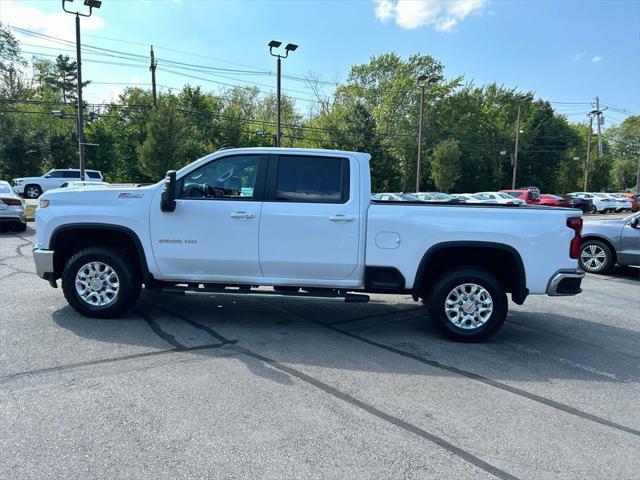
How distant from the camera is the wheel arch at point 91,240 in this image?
5.65m

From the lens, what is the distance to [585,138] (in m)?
78.3

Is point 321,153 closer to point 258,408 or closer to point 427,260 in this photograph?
point 427,260

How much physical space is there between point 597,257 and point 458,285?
695cm

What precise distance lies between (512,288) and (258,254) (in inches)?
118

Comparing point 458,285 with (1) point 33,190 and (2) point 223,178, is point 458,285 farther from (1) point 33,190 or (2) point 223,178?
(1) point 33,190

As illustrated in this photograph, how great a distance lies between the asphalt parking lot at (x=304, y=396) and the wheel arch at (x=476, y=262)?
25.3 inches

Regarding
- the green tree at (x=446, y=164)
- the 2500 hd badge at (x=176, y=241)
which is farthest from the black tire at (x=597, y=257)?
the green tree at (x=446, y=164)

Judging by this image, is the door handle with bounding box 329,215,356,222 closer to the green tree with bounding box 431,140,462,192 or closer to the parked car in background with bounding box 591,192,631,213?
the green tree with bounding box 431,140,462,192

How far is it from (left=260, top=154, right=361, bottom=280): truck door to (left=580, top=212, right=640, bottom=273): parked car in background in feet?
23.8

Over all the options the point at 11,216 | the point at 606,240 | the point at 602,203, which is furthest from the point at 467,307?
the point at 602,203

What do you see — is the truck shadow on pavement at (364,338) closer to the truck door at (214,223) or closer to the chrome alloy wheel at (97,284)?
the chrome alloy wheel at (97,284)

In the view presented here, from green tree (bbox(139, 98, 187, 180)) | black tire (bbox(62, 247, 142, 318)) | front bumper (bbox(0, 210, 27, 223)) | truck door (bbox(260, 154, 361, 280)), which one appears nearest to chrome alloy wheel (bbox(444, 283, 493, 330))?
truck door (bbox(260, 154, 361, 280))

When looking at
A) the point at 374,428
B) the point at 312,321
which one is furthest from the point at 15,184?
the point at 374,428

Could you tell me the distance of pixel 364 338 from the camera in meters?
5.58
